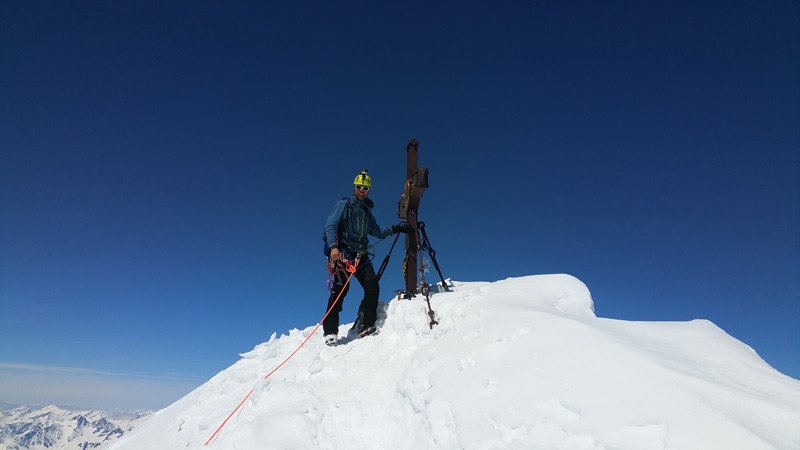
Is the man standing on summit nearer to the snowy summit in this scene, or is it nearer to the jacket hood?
the jacket hood

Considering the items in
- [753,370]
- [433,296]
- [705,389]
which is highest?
[433,296]

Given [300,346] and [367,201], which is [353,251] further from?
[300,346]

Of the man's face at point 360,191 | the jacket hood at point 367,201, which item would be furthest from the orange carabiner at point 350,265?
the man's face at point 360,191

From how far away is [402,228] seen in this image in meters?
8.57

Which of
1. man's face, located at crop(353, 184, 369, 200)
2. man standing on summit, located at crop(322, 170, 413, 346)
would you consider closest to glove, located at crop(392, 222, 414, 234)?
man standing on summit, located at crop(322, 170, 413, 346)

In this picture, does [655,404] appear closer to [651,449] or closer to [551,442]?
[651,449]

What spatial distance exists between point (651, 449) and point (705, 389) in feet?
3.74

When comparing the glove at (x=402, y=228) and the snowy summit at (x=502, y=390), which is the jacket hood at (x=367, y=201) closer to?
the glove at (x=402, y=228)

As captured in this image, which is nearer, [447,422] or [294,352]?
[447,422]

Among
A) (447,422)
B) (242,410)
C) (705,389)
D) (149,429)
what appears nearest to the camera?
(705,389)

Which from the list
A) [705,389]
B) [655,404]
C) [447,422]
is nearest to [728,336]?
[705,389]

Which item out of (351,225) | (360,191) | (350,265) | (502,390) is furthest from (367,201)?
(502,390)

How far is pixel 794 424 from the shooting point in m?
2.95

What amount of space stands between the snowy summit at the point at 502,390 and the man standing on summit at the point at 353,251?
36 centimetres
